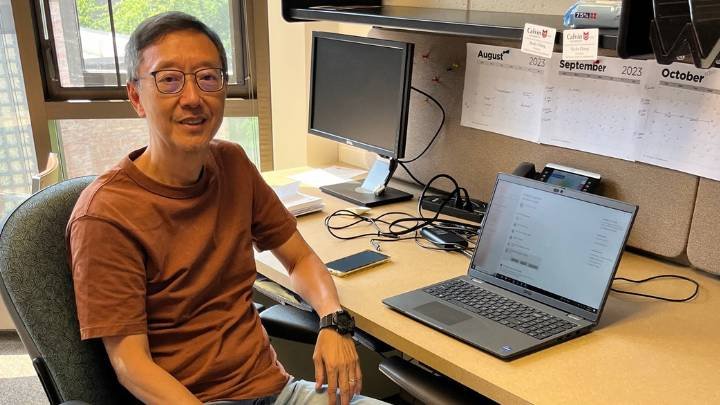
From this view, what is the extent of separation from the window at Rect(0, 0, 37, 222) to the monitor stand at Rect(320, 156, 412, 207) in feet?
3.78

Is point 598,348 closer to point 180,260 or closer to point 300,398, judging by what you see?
point 300,398

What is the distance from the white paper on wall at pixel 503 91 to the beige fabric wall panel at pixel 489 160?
0.03 m

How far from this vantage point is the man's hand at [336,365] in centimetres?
127

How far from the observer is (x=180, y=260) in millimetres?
1223

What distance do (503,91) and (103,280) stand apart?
115 cm

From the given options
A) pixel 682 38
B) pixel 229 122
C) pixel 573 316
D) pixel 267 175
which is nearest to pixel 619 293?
pixel 573 316

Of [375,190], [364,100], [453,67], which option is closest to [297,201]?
[375,190]

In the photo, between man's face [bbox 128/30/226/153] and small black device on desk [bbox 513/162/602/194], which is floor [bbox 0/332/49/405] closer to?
man's face [bbox 128/30/226/153]

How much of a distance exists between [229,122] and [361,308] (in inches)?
58.3

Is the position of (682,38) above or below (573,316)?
above

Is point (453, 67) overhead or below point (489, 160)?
overhead

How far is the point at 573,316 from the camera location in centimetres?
122

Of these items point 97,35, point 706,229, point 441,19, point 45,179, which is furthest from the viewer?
point 97,35

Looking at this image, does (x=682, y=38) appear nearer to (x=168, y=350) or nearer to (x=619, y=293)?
(x=619, y=293)
